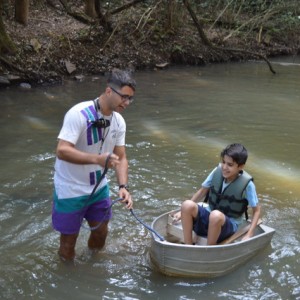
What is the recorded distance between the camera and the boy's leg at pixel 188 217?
4.41 m

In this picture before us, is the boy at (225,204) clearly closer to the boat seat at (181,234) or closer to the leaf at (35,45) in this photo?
the boat seat at (181,234)

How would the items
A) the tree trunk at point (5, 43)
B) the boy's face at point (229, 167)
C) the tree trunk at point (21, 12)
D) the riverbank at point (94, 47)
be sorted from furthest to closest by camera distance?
1. the tree trunk at point (21, 12)
2. the riverbank at point (94, 47)
3. the tree trunk at point (5, 43)
4. the boy's face at point (229, 167)

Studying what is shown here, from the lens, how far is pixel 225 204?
15.2ft

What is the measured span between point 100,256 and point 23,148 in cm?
369

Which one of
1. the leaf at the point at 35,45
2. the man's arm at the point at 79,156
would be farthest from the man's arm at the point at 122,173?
the leaf at the point at 35,45

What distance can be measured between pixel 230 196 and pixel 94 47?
39.1ft

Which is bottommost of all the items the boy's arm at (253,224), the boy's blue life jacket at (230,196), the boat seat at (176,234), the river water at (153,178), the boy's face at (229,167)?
the river water at (153,178)

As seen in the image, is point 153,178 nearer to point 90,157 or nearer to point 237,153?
point 237,153

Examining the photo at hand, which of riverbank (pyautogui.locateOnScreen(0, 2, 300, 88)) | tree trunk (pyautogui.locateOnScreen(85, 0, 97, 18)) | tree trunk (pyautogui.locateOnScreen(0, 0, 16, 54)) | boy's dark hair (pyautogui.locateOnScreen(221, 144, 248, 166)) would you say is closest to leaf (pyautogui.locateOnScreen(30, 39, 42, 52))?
riverbank (pyautogui.locateOnScreen(0, 2, 300, 88))

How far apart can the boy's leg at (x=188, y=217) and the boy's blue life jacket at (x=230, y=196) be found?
1.04 ft

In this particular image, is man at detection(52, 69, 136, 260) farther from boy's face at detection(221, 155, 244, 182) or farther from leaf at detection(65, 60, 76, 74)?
leaf at detection(65, 60, 76, 74)

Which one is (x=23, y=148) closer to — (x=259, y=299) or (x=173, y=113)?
(x=173, y=113)

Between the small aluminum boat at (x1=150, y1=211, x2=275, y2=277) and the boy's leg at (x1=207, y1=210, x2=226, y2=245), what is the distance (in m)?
0.11

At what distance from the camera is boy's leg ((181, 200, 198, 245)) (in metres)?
4.41
